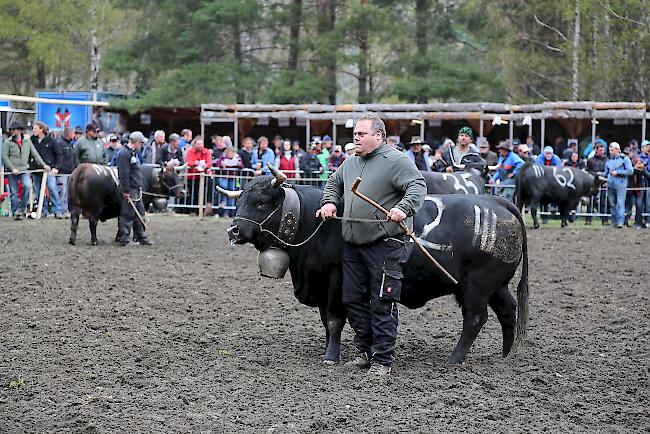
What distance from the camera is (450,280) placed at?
7828 mm

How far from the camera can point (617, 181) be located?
70.9ft

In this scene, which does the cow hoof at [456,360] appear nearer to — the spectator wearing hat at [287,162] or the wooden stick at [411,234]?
the wooden stick at [411,234]

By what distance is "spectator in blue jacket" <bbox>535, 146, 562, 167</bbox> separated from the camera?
23078 millimetres

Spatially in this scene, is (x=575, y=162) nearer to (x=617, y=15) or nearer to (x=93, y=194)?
(x=617, y=15)

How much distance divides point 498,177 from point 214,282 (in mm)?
11639

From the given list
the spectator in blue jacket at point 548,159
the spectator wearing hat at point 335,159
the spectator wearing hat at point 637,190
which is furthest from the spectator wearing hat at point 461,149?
the spectator in blue jacket at point 548,159

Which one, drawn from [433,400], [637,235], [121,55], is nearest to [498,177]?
[637,235]

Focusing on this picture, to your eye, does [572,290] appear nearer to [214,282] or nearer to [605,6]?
[214,282]

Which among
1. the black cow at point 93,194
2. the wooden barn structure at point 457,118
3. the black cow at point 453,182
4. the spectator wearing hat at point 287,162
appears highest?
the wooden barn structure at point 457,118

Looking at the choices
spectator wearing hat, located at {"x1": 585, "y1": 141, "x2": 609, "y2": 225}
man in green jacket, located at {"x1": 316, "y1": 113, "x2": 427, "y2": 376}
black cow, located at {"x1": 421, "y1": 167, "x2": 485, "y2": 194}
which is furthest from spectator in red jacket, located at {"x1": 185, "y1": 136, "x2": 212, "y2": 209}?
man in green jacket, located at {"x1": 316, "y1": 113, "x2": 427, "y2": 376}

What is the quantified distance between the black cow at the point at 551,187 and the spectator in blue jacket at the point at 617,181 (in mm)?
449

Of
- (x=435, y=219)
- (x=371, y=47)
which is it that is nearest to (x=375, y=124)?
(x=435, y=219)

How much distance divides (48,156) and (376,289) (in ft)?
Answer: 49.9

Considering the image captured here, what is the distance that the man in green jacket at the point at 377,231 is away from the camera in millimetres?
7352
